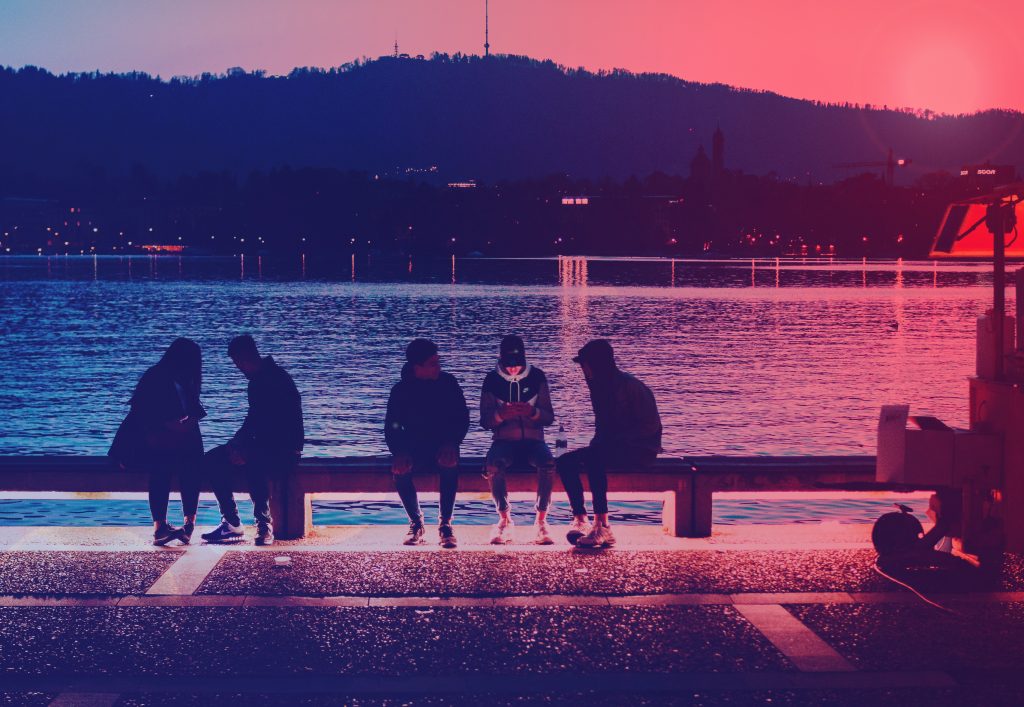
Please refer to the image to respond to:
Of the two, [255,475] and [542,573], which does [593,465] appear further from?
[255,475]

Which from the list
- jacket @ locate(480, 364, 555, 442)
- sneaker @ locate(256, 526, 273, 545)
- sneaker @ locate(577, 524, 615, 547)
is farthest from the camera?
jacket @ locate(480, 364, 555, 442)

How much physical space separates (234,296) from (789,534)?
8595 cm

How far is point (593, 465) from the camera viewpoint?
8531mm

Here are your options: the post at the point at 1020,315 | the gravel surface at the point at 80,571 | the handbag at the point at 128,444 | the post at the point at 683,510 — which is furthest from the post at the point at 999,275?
the handbag at the point at 128,444

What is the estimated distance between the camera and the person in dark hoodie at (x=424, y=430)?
852 cm

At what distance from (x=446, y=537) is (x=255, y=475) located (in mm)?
1300

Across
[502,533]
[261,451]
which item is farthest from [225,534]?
[502,533]

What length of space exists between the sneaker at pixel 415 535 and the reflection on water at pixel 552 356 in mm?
10019

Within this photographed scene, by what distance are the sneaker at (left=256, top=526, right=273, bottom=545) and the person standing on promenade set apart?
18.4 inches

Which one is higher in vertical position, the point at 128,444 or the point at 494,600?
the point at 128,444

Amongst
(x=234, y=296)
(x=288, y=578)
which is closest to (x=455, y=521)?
(x=288, y=578)

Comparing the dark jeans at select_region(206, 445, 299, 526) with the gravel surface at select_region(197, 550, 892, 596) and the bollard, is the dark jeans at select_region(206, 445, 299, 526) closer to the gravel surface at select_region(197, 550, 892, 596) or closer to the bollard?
the gravel surface at select_region(197, 550, 892, 596)

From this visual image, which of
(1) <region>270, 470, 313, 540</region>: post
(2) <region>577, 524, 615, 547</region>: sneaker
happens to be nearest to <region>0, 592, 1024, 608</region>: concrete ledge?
(2) <region>577, 524, 615, 547</region>: sneaker

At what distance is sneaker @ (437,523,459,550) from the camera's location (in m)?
8.39
